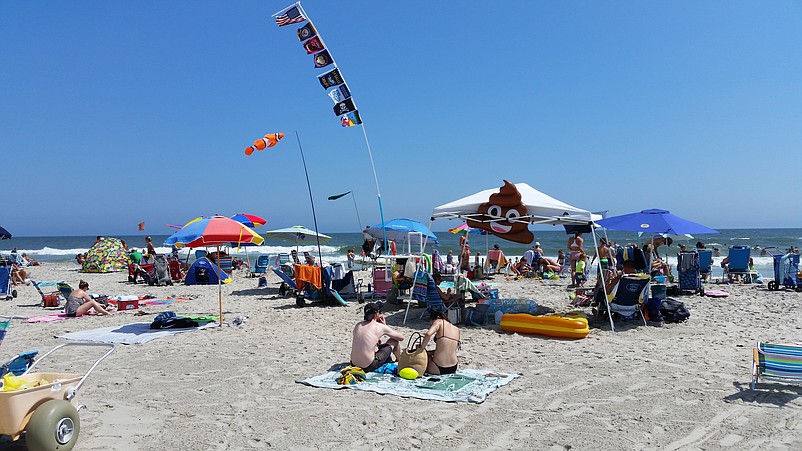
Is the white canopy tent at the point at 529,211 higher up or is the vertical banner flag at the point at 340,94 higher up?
the vertical banner flag at the point at 340,94

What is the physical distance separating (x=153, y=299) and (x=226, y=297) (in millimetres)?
1596

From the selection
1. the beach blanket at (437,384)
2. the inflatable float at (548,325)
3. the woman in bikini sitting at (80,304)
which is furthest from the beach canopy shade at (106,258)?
the beach blanket at (437,384)

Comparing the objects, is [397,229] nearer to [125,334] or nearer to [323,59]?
[323,59]

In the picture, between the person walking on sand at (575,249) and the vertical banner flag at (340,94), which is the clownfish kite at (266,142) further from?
the person walking on sand at (575,249)

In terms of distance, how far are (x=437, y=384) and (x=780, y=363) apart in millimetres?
3134

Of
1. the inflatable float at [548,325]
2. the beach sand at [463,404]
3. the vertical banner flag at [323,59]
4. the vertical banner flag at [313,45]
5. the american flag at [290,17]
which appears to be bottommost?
the beach sand at [463,404]

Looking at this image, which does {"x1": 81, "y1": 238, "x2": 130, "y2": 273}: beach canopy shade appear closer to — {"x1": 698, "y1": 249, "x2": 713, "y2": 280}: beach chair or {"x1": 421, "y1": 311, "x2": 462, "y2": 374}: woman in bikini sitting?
A: {"x1": 421, "y1": 311, "x2": 462, "y2": 374}: woman in bikini sitting

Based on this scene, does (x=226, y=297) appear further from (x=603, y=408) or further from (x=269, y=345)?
(x=603, y=408)

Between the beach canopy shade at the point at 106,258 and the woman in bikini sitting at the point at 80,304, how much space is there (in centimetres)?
1140

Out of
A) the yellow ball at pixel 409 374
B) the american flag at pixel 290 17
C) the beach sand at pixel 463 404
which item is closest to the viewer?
the beach sand at pixel 463 404

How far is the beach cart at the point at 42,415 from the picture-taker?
3.51 meters

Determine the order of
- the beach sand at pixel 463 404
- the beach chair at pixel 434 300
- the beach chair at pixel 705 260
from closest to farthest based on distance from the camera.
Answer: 1. the beach sand at pixel 463 404
2. the beach chair at pixel 434 300
3. the beach chair at pixel 705 260

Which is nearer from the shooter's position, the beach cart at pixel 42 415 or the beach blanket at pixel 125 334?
the beach cart at pixel 42 415

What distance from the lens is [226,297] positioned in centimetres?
1277
